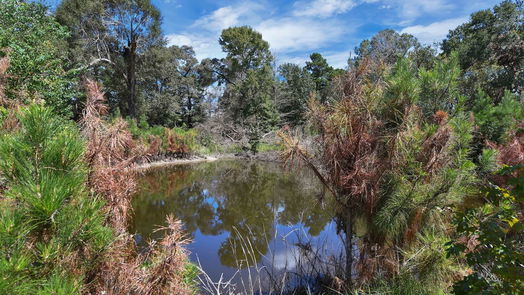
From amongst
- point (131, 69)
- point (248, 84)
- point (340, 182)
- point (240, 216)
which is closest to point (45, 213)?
point (340, 182)

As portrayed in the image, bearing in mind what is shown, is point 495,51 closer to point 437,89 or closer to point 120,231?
point 437,89

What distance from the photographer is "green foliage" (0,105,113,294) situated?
102 cm

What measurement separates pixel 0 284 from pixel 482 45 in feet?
58.0

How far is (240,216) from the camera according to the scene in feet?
27.1

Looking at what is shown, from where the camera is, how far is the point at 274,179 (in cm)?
1377

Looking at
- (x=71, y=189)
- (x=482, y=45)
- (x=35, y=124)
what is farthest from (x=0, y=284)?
(x=482, y=45)

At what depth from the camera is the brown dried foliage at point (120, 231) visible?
54.2 inches

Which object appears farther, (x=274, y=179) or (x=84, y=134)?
(x=274, y=179)

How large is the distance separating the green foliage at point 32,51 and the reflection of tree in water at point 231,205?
11.3 ft

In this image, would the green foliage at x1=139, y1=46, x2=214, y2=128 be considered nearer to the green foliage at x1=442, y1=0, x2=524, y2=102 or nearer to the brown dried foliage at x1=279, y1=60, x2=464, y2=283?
the green foliage at x1=442, y1=0, x2=524, y2=102

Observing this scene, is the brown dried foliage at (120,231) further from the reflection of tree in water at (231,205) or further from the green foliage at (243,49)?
the green foliage at (243,49)

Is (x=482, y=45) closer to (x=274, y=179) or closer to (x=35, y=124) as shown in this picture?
(x=274, y=179)

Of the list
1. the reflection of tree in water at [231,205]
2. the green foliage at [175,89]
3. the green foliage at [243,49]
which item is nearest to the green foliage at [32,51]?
the reflection of tree in water at [231,205]

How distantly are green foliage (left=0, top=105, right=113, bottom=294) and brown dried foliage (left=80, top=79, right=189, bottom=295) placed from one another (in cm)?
13
